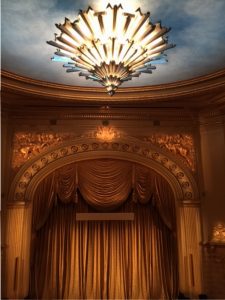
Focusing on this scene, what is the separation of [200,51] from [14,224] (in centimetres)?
487

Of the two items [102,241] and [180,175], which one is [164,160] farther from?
[102,241]

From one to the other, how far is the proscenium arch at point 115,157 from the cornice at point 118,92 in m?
1.01

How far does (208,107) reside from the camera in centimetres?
689

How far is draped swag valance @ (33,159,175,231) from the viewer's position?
694 cm

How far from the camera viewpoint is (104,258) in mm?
7242

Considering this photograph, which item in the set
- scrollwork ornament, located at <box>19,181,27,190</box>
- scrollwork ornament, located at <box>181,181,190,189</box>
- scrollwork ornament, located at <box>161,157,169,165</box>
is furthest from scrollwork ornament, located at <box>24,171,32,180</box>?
scrollwork ornament, located at <box>181,181,190,189</box>

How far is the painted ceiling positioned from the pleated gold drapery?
2273 millimetres

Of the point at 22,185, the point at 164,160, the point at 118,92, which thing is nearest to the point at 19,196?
the point at 22,185

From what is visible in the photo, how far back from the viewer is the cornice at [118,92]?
5.96 metres

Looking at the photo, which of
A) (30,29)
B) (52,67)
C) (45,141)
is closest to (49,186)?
(45,141)

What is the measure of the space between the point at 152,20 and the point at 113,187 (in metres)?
3.84

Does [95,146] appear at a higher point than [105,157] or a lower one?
higher

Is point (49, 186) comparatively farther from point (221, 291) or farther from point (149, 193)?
point (221, 291)

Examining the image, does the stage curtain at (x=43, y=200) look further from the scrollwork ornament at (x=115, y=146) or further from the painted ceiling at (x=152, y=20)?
the painted ceiling at (x=152, y=20)
